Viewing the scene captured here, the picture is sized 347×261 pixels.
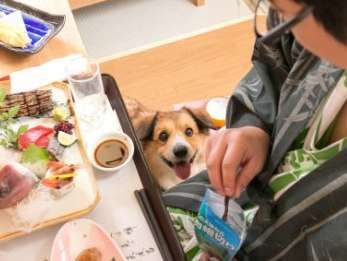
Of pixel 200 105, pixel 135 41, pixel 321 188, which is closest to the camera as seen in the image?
pixel 321 188

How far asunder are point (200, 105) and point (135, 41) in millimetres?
566

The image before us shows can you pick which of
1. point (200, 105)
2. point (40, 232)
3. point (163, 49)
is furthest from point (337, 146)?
point (163, 49)

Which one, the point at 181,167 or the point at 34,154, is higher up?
the point at 34,154

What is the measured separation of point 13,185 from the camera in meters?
0.75

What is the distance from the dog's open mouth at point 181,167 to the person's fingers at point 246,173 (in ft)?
1.81

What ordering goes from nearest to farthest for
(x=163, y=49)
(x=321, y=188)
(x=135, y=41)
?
(x=321, y=188) < (x=163, y=49) < (x=135, y=41)

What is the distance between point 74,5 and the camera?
75.6 inches

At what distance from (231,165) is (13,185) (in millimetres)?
373

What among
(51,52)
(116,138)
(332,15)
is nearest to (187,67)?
(51,52)

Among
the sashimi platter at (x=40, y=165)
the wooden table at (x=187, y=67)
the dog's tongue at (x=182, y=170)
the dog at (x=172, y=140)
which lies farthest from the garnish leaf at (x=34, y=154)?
the wooden table at (x=187, y=67)

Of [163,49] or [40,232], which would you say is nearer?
[40,232]

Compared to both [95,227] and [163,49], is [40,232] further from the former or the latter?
[163,49]

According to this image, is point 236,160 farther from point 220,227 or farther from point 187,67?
point 187,67

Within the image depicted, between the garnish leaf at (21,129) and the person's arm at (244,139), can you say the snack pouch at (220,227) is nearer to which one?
the person's arm at (244,139)
